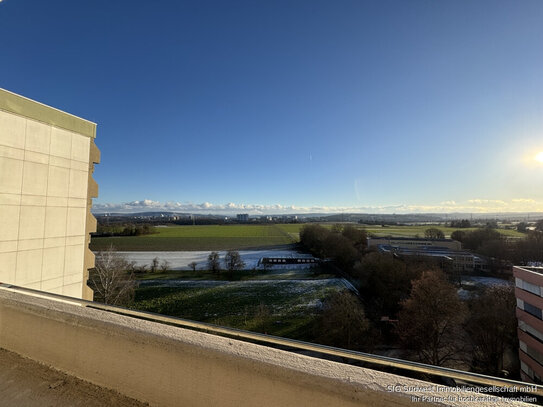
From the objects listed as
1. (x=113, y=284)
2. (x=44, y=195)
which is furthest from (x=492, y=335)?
(x=113, y=284)

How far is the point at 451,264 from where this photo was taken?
27.9m

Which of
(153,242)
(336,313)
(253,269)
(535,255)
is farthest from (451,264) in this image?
(153,242)

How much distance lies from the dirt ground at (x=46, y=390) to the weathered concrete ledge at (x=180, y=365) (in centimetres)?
5

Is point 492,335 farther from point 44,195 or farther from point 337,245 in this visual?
point 337,245

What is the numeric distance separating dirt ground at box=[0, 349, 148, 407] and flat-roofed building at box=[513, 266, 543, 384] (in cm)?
1579

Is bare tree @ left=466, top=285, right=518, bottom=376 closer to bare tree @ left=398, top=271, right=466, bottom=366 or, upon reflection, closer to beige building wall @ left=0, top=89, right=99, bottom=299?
bare tree @ left=398, top=271, right=466, bottom=366

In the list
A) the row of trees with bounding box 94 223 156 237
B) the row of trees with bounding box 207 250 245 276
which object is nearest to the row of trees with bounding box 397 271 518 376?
the row of trees with bounding box 207 250 245 276

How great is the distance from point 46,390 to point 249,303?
70.4ft

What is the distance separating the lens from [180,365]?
4.70 ft

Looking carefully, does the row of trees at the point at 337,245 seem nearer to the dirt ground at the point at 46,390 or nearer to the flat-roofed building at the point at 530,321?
the flat-roofed building at the point at 530,321

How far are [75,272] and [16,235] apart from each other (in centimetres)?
191

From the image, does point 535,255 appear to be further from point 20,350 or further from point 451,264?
point 20,350

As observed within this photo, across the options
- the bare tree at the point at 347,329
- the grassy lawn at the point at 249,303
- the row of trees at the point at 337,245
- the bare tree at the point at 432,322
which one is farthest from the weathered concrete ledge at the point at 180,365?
the row of trees at the point at 337,245

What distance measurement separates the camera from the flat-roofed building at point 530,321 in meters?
11.1
